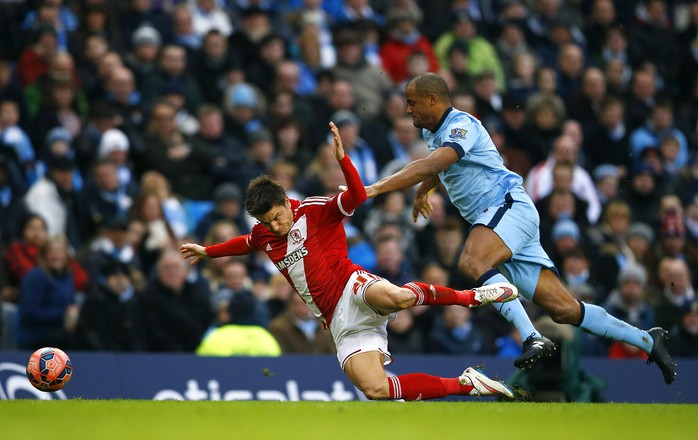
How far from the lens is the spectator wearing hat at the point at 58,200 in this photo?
14188 mm

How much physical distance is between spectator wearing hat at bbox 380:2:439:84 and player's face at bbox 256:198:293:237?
337 inches

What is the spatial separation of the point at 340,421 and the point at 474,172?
288cm

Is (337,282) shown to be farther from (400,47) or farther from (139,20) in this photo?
(400,47)

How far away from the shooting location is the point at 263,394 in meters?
12.4

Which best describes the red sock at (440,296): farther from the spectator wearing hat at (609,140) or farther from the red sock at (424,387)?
the spectator wearing hat at (609,140)

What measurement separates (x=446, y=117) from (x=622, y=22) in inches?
457

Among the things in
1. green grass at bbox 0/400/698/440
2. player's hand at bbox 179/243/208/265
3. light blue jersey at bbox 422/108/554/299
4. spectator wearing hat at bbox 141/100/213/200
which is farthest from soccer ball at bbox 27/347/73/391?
spectator wearing hat at bbox 141/100/213/200

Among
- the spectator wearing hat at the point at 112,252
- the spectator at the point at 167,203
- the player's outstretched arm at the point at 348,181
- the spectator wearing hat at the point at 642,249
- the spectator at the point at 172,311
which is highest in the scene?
the spectator at the point at 167,203

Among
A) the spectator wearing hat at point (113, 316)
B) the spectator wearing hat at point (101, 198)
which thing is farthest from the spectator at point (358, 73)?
the spectator wearing hat at point (113, 316)

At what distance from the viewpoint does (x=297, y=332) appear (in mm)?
13391

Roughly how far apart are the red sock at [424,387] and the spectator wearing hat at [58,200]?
598 centimetres

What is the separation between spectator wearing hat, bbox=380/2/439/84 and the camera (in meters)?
17.9

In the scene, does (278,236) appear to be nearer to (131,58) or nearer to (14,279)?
(14,279)

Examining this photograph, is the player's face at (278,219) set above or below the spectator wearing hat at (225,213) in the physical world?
below
